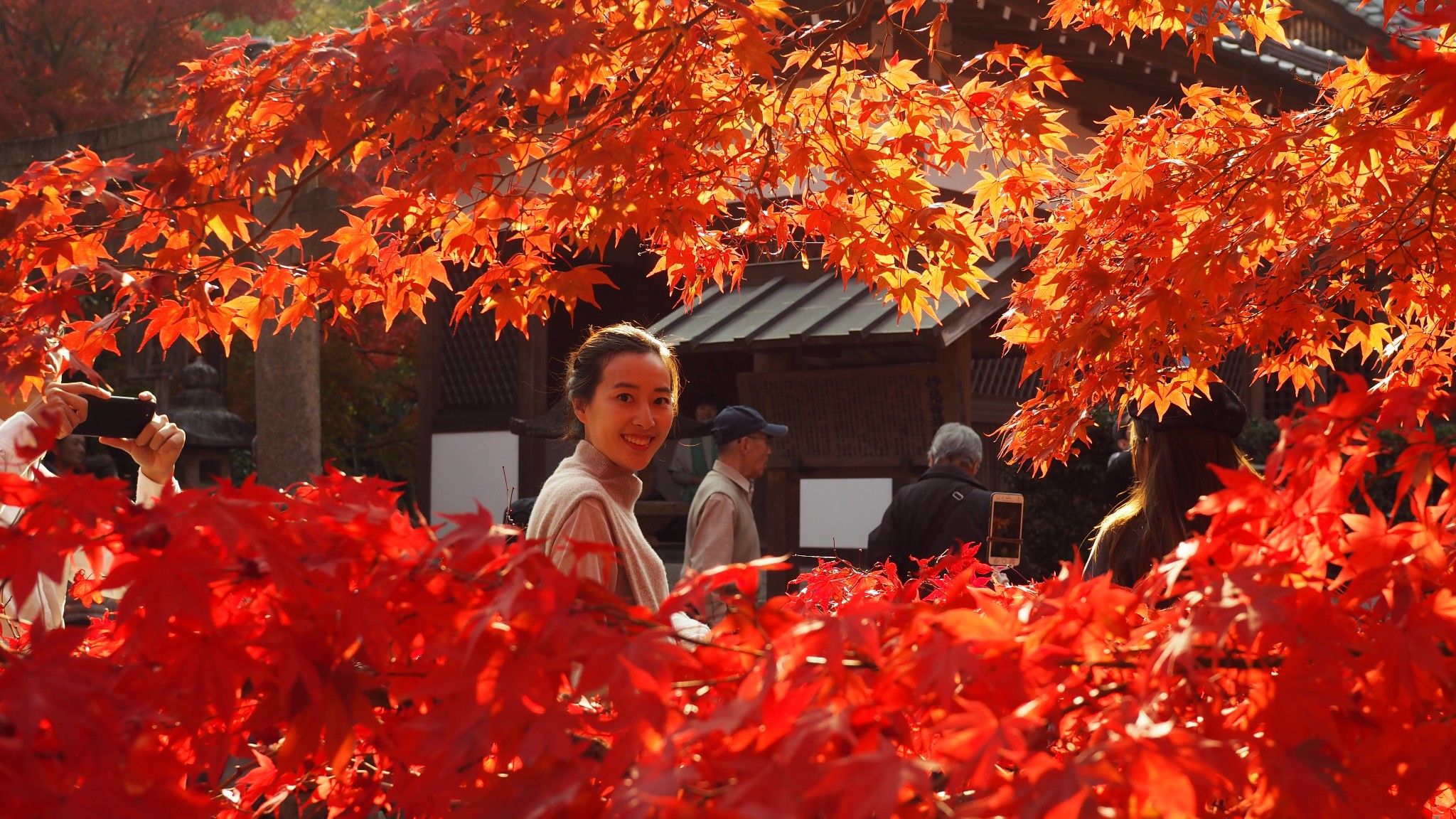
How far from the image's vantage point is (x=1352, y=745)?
156cm

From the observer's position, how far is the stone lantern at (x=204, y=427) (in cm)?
982

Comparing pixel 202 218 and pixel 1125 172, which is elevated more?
pixel 1125 172

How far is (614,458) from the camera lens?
9.52 feet

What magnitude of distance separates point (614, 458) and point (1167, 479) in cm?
149

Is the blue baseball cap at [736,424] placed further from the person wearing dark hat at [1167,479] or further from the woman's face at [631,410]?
the woman's face at [631,410]

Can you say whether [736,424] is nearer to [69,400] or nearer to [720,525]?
[720,525]

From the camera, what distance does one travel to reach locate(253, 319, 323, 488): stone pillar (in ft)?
34.6

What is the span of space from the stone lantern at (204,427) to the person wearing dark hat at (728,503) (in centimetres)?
572

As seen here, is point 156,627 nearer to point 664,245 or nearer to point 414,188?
point 414,188

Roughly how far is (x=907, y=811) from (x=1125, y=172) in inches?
119

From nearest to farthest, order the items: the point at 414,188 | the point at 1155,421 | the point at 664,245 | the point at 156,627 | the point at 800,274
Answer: the point at 156,627 → the point at 414,188 → the point at 1155,421 → the point at 664,245 → the point at 800,274

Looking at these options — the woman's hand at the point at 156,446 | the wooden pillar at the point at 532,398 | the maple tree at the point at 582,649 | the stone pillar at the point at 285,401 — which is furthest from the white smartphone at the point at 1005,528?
the stone pillar at the point at 285,401

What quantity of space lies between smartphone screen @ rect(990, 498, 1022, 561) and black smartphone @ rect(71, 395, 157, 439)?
3246mm

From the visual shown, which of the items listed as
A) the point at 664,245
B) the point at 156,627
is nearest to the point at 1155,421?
the point at 664,245
